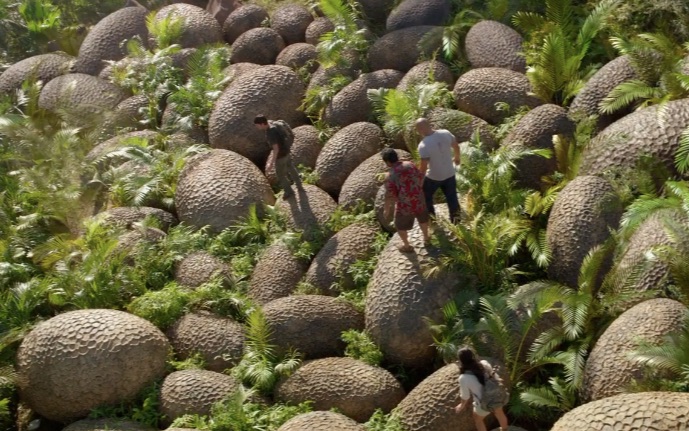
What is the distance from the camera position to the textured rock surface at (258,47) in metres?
16.4

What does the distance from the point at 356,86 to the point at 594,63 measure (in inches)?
137

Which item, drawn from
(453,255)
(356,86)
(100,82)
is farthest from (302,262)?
(100,82)

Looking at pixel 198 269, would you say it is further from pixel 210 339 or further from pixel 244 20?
pixel 244 20

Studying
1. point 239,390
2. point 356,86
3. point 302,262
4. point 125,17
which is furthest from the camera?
point 125,17

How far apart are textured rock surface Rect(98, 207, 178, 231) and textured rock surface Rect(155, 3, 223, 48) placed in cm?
481

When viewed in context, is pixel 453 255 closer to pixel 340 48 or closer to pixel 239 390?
pixel 239 390

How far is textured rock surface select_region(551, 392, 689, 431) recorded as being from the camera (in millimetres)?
8039

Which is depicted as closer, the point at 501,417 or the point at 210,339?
the point at 501,417

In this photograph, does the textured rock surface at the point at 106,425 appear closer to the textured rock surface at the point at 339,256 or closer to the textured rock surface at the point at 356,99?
the textured rock surface at the point at 339,256

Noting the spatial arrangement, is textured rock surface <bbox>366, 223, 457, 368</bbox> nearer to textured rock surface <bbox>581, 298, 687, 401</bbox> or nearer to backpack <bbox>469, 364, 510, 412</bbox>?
backpack <bbox>469, 364, 510, 412</bbox>

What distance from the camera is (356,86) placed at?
14.5 meters

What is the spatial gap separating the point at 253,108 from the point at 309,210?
2.57 metres

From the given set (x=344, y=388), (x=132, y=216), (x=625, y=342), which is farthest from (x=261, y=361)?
(x=625, y=342)

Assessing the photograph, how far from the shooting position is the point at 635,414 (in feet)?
26.8
